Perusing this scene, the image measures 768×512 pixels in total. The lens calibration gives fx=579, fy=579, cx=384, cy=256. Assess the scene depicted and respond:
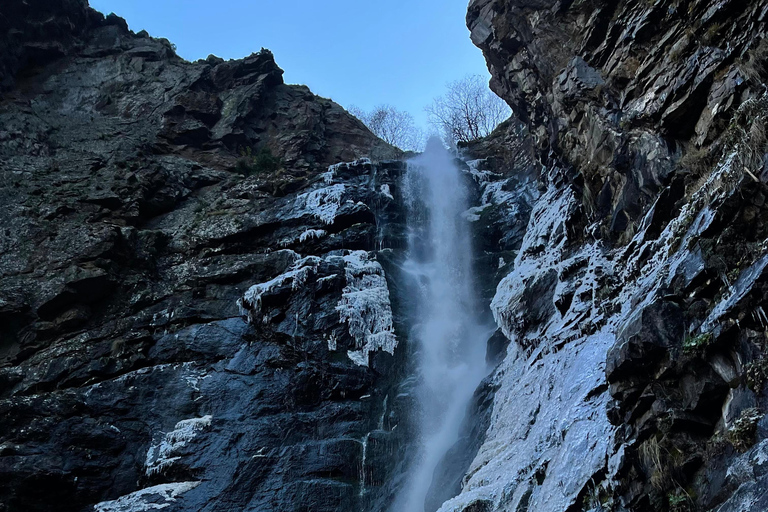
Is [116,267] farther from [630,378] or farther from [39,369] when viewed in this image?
[630,378]

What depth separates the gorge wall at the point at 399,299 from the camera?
25.7ft

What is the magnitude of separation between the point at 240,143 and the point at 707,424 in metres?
Answer: 26.7

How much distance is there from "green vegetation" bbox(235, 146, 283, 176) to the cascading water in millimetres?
6395

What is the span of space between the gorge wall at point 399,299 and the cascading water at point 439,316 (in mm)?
470

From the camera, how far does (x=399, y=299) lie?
18797mm

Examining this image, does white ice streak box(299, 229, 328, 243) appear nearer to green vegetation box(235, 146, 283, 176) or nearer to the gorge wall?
the gorge wall

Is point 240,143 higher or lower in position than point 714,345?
higher

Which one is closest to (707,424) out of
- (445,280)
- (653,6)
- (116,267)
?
(653,6)

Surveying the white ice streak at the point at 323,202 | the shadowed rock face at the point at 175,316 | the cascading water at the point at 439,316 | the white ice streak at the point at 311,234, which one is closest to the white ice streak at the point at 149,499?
the shadowed rock face at the point at 175,316

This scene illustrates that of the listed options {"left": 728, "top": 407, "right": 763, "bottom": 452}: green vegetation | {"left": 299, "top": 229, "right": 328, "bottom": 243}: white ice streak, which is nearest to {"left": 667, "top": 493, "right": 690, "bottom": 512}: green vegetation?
{"left": 728, "top": 407, "right": 763, "bottom": 452}: green vegetation

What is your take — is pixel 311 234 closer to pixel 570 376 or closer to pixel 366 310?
Answer: pixel 366 310

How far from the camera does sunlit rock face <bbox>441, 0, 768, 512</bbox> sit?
7.01m

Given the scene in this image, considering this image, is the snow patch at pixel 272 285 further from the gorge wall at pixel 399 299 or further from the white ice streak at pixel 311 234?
the white ice streak at pixel 311 234

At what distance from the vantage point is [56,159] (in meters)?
23.9
